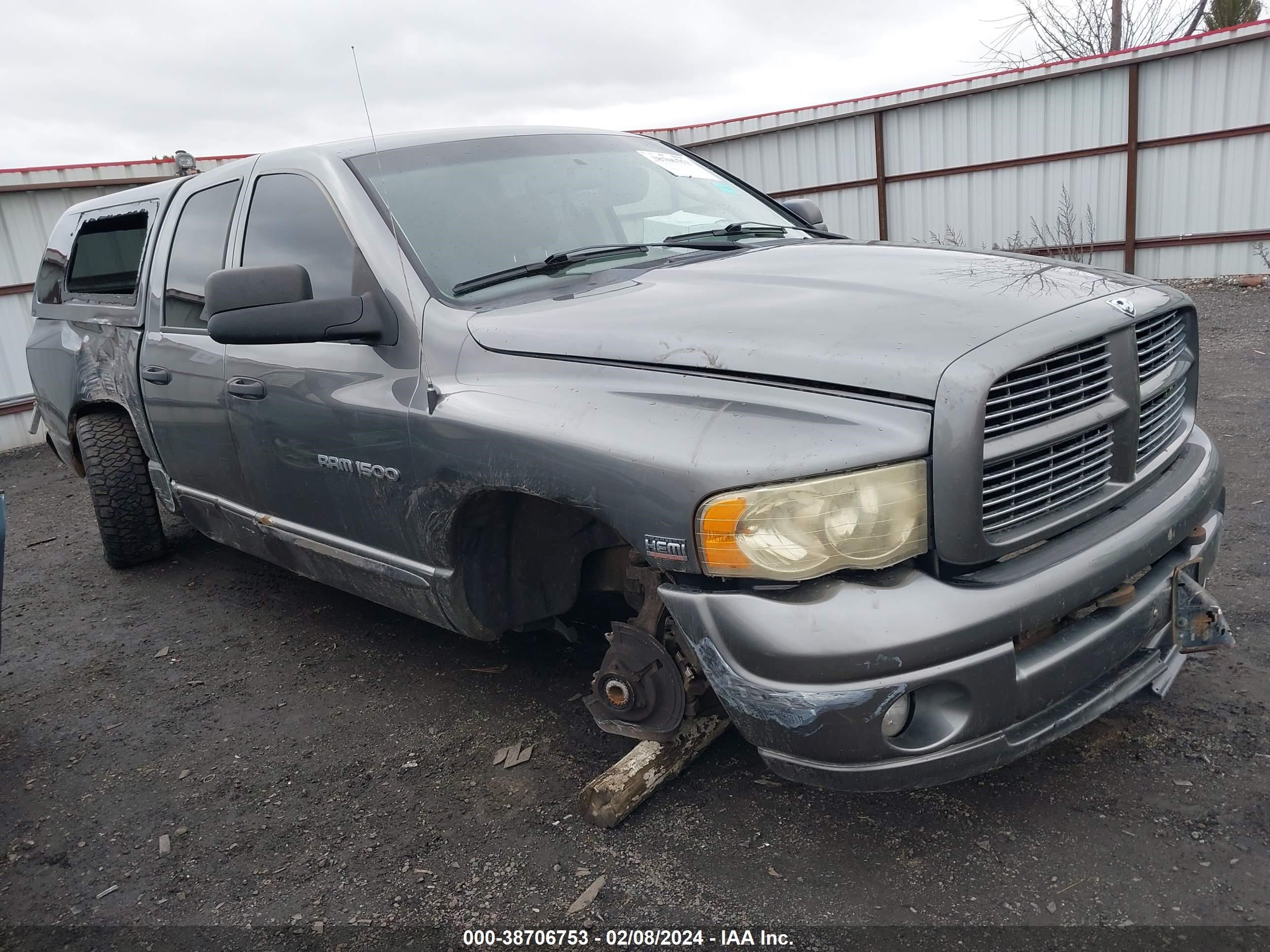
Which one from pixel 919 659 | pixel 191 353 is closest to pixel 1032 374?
pixel 919 659

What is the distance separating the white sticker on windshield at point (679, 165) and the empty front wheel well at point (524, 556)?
61.2 inches

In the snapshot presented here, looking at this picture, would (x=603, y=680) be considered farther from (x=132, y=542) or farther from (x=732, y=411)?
(x=132, y=542)

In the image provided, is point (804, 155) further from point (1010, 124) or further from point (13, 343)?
point (13, 343)

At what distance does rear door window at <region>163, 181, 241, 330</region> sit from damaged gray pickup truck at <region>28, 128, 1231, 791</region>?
0.05 meters

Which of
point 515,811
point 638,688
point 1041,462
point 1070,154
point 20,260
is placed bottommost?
point 515,811

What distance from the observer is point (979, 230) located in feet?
43.6

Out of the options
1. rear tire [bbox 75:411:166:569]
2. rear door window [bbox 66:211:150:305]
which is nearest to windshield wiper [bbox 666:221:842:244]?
rear door window [bbox 66:211:150:305]

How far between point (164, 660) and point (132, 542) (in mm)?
1248

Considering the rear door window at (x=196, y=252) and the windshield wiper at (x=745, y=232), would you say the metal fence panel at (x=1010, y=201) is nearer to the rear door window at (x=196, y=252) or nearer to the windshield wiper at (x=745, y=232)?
the windshield wiper at (x=745, y=232)

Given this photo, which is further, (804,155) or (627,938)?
(804,155)

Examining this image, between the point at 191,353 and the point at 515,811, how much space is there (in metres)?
2.18

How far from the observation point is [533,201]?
3.02 m

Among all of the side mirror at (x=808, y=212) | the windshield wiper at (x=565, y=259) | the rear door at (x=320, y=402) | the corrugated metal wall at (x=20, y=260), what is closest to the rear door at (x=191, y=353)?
the rear door at (x=320, y=402)

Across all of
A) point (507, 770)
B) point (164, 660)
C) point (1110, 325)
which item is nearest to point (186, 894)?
point (507, 770)
